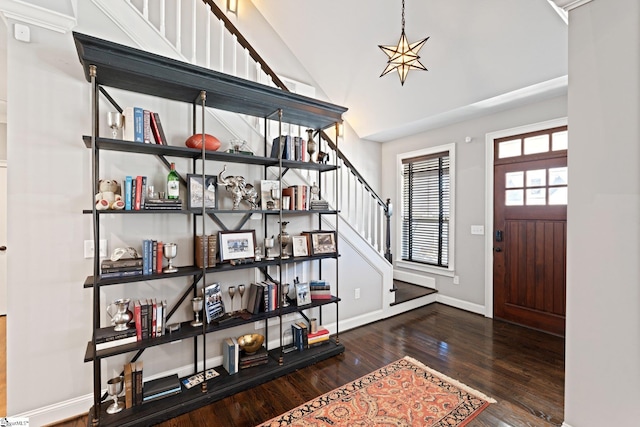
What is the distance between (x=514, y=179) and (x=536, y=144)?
1.59 feet

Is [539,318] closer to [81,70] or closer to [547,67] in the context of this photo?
[547,67]

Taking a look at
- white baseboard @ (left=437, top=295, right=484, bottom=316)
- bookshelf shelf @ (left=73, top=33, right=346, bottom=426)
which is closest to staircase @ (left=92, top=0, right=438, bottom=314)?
bookshelf shelf @ (left=73, top=33, right=346, bottom=426)

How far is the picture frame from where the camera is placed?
2920 mm

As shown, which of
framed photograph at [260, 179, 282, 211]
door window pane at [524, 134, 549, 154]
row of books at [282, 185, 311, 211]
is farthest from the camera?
door window pane at [524, 134, 549, 154]

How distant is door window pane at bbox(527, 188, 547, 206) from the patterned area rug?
2.51 metres

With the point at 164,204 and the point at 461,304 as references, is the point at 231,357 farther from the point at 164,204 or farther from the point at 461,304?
the point at 461,304

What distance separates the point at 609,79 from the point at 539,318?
3053mm

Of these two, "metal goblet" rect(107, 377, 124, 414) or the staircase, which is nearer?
"metal goblet" rect(107, 377, 124, 414)

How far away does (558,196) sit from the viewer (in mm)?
3410

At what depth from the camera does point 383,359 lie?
9.40 feet

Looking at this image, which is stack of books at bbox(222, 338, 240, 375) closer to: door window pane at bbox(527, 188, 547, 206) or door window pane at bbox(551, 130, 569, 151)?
door window pane at bbox(527, 188, 547, 206)

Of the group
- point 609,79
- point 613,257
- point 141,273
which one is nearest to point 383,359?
point 613,257

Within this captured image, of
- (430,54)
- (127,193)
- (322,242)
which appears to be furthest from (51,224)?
(430,54)

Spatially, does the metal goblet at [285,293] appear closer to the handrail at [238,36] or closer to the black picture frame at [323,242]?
the black picture frame at [323,242]
